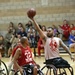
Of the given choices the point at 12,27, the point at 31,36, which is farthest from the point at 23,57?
the point at 12,27

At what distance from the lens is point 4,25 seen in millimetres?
16516

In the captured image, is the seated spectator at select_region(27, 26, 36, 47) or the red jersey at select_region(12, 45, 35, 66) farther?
the seated spectator at select_region(27, 26, 36, 47)

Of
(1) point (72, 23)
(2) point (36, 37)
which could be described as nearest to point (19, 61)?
(2) point (36, 37)

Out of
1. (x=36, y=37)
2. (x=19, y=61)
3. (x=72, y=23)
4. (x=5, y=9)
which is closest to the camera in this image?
(x=19, y=61)

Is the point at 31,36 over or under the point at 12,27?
under

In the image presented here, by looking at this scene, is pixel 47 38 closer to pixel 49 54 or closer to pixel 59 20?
pixel 49 54

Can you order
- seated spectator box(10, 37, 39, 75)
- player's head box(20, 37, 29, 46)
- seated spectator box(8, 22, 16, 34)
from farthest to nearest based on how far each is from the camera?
1. seated spectator box(8, 22, 16, 34)
2. player's head box(20, 37, 29, 46)
3. seated spectator box(10, 37, 39, 75)

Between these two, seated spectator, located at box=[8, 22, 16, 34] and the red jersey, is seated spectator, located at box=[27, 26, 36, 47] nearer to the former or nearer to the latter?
seated spectator, located at box=[8, 22, 16, 34]

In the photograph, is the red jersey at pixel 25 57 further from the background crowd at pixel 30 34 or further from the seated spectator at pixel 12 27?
the seated spectator at pixel 12 27

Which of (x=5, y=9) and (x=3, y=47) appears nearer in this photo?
(x=3, y=47)

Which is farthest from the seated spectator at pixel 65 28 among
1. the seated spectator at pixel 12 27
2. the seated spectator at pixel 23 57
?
the seated spectator at pixel 23 57

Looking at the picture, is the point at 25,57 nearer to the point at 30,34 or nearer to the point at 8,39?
the point at 30,34

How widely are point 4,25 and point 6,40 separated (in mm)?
1773

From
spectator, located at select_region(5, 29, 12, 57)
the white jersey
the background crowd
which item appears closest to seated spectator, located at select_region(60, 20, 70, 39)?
the background crowd
